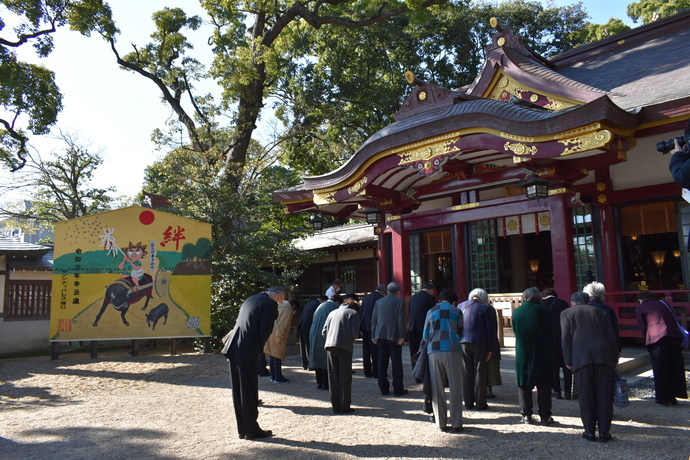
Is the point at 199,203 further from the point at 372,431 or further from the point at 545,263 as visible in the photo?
the point at 545,263

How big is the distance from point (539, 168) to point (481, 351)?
370 centimetres

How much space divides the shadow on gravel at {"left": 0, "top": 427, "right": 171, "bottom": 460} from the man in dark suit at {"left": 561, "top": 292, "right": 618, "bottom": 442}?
4058mm

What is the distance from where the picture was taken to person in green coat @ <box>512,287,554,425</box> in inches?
210

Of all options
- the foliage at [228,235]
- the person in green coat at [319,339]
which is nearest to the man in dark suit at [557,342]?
the person in green coat at [319,339]

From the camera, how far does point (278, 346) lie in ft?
28.0

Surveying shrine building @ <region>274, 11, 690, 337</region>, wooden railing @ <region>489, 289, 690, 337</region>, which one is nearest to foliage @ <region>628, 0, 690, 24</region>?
shrine building @ <region>274, 11, 690, 337</region>

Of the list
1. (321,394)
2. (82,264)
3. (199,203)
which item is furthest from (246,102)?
(321,394)

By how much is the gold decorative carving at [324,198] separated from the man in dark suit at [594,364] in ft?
21.2

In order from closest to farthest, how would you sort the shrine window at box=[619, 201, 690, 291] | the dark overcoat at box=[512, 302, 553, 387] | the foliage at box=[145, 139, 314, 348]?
the dark overcoat at box=[512, 302, 553, 387]
the foliage at box=[145, 139, 314, 348]
the shrine window at box=[619, 201, 690, 291]

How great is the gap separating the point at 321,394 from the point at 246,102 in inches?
496

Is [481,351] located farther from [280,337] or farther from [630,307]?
[630,307]

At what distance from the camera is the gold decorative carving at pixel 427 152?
857 centimetres

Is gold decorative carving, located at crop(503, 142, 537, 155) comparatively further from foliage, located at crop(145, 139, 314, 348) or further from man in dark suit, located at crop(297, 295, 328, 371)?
foliage, located at crop(145, 139, 314, 348)

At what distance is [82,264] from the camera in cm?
1090
